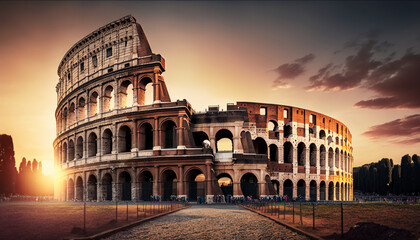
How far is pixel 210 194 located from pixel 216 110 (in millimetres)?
11520

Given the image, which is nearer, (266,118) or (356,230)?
(356,230)

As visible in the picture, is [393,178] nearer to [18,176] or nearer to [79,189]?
[79,189]

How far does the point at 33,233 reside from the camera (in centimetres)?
1112

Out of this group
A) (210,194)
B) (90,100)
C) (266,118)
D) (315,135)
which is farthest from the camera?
(315,135)

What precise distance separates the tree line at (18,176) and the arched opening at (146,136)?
34585mm

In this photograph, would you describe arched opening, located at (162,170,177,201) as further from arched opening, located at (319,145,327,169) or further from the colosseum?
arched opening, located at (319,145,327,169)

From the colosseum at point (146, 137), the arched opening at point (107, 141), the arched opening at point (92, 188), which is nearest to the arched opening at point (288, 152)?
the colosseum at point (146, 137)

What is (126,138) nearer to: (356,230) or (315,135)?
(315,135)

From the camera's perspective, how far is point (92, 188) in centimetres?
4372

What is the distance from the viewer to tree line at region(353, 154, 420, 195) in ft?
247

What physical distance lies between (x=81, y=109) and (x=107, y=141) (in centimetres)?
788

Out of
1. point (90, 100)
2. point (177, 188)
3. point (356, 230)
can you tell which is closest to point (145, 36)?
point (90, 100)

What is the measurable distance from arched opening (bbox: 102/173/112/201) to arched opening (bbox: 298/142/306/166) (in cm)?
2951

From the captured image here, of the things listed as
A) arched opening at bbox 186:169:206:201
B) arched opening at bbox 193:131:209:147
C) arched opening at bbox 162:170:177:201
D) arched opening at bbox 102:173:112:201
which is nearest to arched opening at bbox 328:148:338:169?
arched opening at bbox 193:131:209:147
